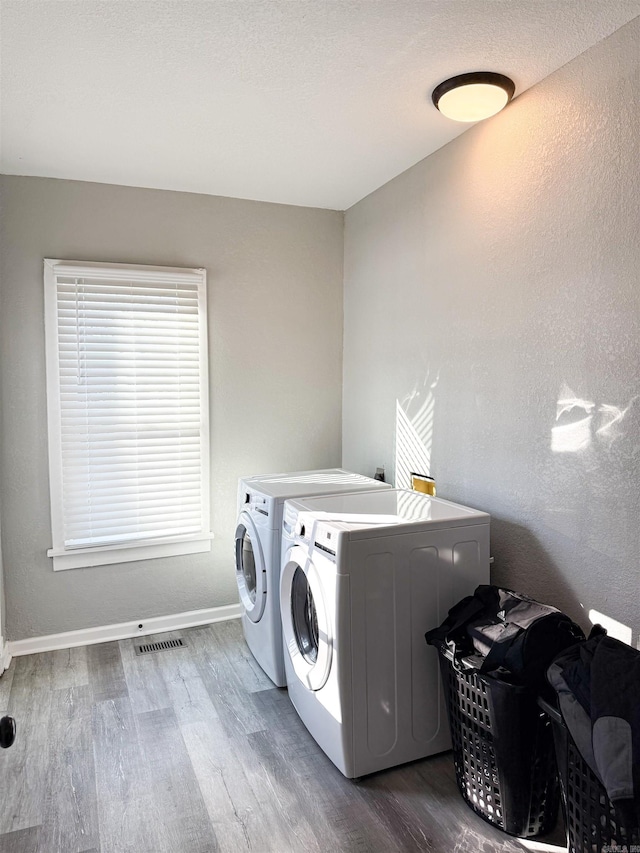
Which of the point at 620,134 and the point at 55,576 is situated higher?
the point at 620,134

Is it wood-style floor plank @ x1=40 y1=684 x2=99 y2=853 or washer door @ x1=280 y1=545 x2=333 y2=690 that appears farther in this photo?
washer door @ x1=280 y1=545 x2=333 y2=690

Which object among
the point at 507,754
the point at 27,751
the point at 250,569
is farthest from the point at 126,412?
the point at 507,754

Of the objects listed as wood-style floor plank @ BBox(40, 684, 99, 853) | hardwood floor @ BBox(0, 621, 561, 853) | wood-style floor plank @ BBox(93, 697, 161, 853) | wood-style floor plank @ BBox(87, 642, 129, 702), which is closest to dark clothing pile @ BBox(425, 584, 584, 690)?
hardwood floor @ BBox(0, 621, 561, 853)

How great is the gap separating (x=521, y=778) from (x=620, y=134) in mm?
2013

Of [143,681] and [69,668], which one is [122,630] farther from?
[143,681]

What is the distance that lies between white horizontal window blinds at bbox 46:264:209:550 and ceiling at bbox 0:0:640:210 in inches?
25.0

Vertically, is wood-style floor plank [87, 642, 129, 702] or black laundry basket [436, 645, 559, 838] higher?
black laundry basket [436, 645, 559, 838]

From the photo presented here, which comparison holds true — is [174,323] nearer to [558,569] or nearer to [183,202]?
[183,202]

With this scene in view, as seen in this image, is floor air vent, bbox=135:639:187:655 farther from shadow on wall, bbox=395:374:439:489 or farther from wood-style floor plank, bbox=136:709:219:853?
shadow on wall, bbox=395:374:439:489

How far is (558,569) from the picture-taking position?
7.11 feet

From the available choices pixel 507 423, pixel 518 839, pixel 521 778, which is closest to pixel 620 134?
pixel 507 423

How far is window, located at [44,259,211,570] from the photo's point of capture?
316cm

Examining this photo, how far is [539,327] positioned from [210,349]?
6.29ft

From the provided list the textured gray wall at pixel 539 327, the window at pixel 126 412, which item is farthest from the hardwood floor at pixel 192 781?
the textured gray wall at pixel 539 327
